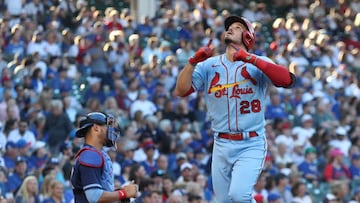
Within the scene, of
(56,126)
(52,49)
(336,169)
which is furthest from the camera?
(52,49)

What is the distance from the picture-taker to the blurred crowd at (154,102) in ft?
46.5

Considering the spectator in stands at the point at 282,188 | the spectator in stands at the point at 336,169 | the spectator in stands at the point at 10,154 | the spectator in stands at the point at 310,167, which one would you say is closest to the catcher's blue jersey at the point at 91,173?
the spectator in stands at the point at 10,154

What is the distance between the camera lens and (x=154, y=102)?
18.1 meters

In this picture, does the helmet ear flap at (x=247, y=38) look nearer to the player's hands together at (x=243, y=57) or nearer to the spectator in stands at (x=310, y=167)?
the player's hands together at (x=243, y=57)

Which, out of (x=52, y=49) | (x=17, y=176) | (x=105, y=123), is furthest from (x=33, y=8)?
(x=105, y=123)

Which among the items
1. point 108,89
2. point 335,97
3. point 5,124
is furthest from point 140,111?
point 335,97

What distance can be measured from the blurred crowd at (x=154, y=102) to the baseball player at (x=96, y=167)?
4075 mm

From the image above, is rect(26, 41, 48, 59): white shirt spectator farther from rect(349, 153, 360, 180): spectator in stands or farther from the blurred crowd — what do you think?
rect(349, 153, 360, 180): spectator in stands

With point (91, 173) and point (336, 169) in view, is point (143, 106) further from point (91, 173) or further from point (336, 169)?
point (91, 173)

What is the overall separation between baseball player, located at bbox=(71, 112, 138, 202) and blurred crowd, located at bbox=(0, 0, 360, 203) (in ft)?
13.4

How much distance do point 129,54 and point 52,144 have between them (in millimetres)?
5130

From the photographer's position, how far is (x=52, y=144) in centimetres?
1538

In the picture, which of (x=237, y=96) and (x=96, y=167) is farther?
(x=237, y=96)

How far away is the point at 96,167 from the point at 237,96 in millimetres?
1434
